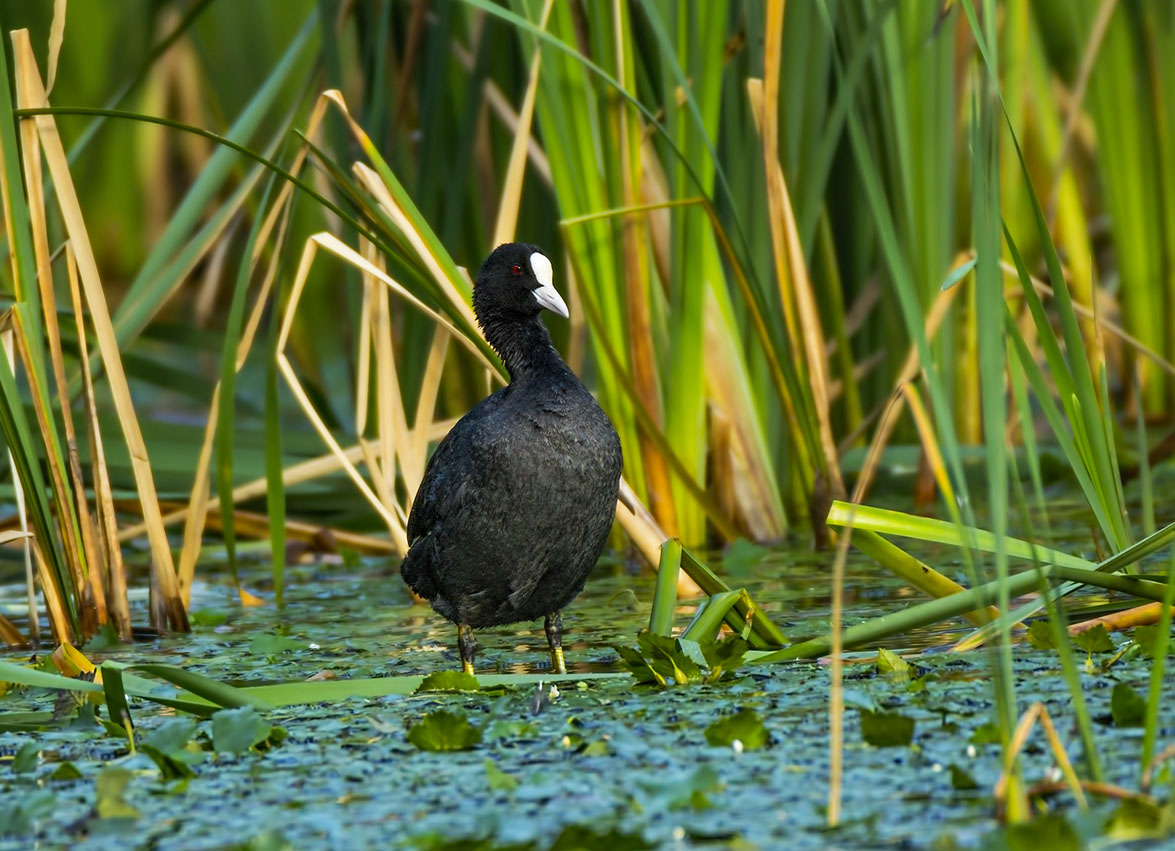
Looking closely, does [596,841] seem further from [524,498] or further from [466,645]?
[466,645]

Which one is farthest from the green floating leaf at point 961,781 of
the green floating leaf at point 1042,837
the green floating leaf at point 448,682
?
the green floating leaf at point 448,682

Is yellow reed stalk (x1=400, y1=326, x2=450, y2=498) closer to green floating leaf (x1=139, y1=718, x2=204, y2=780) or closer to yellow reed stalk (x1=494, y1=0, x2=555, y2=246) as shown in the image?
yellow reed stalk (x1=494, y1=0, x2=555, y2=246)

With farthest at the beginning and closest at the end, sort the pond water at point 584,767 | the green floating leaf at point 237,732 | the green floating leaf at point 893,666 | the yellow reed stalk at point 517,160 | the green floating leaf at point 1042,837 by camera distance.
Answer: the yellow reed stalk at point 517,160
the green floating leaf at point 893,666
the green floating leaf at point 237,732
the pond water at point 584,767
the green floating leaf at point 1042,837

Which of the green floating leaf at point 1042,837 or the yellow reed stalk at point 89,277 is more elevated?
the yellow reed stalk at point 89,277

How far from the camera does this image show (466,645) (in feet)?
10.7

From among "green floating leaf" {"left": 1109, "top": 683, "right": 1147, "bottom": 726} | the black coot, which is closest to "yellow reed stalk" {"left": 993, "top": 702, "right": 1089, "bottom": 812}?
"green floating leaf" {"left": 1109, "top": 683, "right": 1147, "bottom": 726}

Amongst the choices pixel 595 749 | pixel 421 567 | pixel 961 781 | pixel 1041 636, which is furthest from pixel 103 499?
pixel 961 781

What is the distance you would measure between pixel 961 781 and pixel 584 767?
55 cm

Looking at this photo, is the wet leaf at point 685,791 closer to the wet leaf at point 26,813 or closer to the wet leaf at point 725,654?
the wet leaf at point 725,654

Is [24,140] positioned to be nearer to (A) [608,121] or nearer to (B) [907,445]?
(A) [608,121]

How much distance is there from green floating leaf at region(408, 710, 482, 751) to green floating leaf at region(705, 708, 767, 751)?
38 centimetres

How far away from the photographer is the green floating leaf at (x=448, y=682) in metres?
2.74

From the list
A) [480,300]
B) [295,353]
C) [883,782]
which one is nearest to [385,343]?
[480,300]

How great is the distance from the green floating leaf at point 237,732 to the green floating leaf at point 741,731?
0.69 meters
